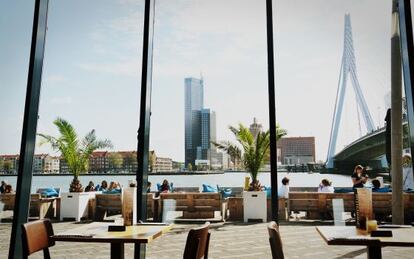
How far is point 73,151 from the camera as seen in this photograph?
7.92 m

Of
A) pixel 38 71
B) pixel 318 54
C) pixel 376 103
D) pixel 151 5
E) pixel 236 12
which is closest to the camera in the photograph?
pixel 38 71

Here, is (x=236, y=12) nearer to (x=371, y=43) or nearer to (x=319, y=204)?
(x=371, y=43)

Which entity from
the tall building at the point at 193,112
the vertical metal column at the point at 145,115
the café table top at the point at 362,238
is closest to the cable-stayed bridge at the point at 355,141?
the tall building at the point at 193,112

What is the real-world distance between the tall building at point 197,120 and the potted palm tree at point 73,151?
220 centimetres

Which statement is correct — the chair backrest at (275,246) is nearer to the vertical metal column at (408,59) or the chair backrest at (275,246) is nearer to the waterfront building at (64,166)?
the vertical metal column at (408,59)

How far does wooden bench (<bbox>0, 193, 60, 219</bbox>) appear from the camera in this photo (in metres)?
6.88

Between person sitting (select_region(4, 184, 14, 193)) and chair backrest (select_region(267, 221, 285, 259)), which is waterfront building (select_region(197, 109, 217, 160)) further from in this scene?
chair backrest (select_region(267, 221, 285, 259))

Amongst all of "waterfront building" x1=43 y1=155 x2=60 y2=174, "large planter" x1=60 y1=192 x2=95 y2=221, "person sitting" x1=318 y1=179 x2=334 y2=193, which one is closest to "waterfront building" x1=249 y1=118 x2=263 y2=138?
"person sitting" x1=318 y1=179 x2=334 y2=193

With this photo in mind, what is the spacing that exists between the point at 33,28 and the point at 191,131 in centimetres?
658

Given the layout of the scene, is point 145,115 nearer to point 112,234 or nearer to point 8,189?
point 112,234

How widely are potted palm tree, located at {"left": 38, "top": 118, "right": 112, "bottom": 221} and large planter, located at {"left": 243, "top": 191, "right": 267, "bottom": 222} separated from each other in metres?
3.18

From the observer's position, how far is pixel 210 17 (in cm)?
411

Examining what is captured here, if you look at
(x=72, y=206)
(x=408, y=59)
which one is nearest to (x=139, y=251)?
(x=408, y=59)

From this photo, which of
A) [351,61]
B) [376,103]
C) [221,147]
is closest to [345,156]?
[351,61]
